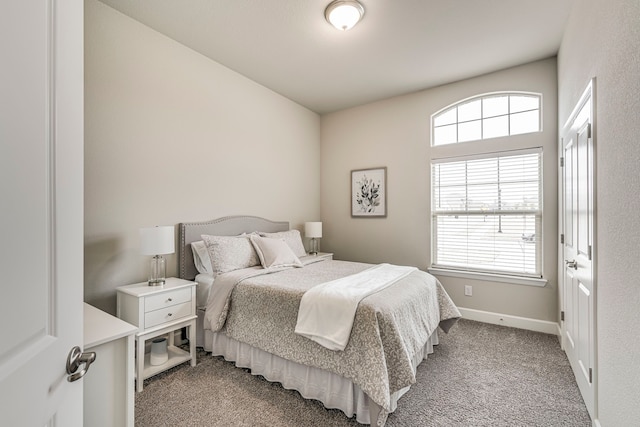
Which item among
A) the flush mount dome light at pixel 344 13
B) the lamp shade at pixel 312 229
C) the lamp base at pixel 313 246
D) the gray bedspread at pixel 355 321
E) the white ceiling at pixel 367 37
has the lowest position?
the gray bedspread at pixel 355 321

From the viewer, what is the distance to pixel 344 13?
2.36 m

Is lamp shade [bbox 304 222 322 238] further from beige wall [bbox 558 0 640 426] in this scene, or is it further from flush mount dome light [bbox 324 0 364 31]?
beige wall [bbox 558 0 640 426]

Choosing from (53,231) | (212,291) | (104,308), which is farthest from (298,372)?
(53,231)

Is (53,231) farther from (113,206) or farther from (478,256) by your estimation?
(478,256)

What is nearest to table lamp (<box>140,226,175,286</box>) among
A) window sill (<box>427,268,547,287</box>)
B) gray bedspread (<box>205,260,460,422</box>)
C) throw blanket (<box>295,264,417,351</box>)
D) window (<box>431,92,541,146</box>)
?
gray bedspread (<box>205,260,460,422</box>)

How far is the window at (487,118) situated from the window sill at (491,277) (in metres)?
1.66

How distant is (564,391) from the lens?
2.16 meters

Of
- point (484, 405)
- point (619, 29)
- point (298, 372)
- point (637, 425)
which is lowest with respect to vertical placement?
point (484, 405)

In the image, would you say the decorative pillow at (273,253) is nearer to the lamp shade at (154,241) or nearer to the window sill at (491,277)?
the lamp shade at (154,241)

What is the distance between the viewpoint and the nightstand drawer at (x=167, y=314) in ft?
7.29

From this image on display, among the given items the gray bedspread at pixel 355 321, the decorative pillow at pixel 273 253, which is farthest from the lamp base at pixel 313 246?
the gray bedspread at pixel 355 321

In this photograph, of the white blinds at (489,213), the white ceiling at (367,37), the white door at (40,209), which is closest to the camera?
the white door at (40,209)

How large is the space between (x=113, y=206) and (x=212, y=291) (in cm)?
108

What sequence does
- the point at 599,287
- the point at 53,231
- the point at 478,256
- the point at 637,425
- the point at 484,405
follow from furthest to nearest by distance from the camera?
the point at 478,256
the point at 484,405
the point at 599,287
the point at 637,425
the point at 53,231
